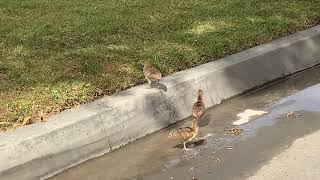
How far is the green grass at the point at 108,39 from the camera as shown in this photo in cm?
700

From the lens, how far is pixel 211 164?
19.0 ft

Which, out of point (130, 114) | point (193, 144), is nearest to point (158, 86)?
point (130, 114)

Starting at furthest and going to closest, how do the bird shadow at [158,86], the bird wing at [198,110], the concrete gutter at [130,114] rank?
1. the bird shadow at [158,86]
2. the bird wing at [198,110]
3. the concrete gutter at [130,114]

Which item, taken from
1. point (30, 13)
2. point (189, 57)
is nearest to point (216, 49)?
point (189, 57)

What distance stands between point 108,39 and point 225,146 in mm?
3463

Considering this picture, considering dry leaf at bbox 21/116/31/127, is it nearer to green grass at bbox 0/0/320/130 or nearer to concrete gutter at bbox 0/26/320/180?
green grass at bbox 0/0/320/130

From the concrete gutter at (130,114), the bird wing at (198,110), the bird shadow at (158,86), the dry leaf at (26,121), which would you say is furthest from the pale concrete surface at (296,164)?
the dry leaf at (26,121)

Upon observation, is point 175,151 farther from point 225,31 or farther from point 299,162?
point 225,31

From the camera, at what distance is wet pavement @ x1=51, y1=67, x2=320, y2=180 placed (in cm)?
566

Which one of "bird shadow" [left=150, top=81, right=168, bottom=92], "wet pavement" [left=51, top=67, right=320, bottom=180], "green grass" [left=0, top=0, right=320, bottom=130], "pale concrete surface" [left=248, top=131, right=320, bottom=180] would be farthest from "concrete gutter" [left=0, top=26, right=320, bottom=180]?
"pale concrete surface" [left=248, top=131, right=320, bottom=180]

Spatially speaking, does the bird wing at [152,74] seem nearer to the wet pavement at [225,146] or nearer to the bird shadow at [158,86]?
the bird shadow at [158,86]

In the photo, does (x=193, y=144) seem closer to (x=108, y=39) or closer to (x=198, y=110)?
(x=198, y=110)

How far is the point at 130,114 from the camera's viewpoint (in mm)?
6555

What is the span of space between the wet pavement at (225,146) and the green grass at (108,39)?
0.96 m
